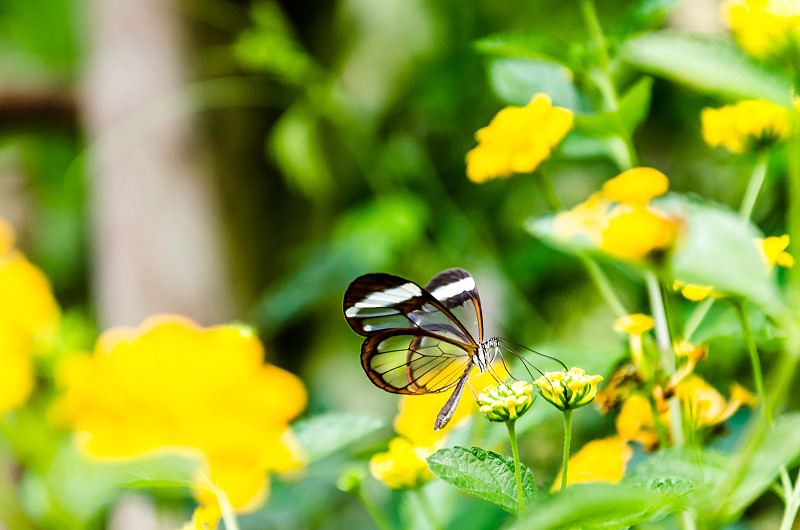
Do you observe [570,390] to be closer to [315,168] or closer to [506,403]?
[506,403]

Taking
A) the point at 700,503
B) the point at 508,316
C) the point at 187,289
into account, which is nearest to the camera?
the point at 700,503

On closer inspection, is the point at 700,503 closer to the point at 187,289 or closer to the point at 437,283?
the point at 437,283

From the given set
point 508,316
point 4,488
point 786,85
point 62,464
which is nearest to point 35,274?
point 4,488

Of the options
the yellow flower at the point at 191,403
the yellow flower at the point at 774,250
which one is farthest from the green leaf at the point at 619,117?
the yellow flower at the point at 191,403

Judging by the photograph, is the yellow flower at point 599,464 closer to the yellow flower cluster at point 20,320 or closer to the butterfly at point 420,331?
the butterfly at point 420,331

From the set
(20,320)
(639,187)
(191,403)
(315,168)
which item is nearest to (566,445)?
(639,187)

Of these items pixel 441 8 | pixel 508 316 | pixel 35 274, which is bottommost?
pixel 508 316
